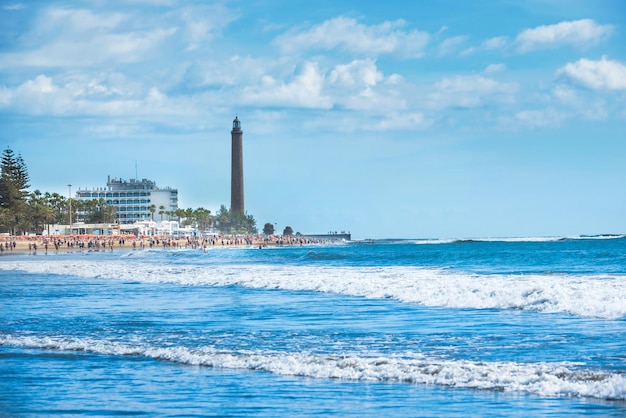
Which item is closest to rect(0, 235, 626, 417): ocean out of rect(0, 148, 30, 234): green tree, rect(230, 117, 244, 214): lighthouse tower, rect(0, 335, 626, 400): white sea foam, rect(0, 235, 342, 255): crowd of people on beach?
rect(0, 335, 626, 400): white sea foam

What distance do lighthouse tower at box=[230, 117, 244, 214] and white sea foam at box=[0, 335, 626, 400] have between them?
172 meters

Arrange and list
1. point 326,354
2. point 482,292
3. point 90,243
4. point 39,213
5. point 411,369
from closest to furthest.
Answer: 1. point 411,369
2. point 326,354
3. point 482,292
4. point 90,243
5. point 39,213

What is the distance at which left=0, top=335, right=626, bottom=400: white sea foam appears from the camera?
10.5 m

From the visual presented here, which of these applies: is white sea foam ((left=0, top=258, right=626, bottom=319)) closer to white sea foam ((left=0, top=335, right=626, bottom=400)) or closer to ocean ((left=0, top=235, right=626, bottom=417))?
ocean ((left=0, top=235, right=626, bottom=417))

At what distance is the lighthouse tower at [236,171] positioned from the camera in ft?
609

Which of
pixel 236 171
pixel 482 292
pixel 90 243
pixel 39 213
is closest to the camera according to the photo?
pixel 482 292

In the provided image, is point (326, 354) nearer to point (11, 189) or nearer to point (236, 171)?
point (11, 189)

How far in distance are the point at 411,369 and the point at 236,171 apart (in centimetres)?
17448

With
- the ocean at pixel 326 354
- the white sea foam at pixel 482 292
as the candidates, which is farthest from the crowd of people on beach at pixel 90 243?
the ocean at pixel 326 354

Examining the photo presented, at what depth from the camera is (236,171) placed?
607 feet

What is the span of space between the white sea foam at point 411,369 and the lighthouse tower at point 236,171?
172 metres

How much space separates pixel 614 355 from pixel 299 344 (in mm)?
5350

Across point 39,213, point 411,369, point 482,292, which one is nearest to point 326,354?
point 411,369

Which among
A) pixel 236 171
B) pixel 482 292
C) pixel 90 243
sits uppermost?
pixel 236 171
